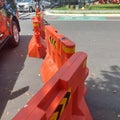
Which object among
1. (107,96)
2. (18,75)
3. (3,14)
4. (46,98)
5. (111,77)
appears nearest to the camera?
(46,98)

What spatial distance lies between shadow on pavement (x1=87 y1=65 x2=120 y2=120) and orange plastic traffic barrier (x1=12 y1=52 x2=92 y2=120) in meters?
Result: 0.98

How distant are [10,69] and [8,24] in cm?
190

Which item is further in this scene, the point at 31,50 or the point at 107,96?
the point at 31,50

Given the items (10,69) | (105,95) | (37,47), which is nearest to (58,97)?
(105,95)

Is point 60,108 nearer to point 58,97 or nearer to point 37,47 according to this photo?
point 58,97

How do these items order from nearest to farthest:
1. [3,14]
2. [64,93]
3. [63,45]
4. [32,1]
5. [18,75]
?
[64,93] → [63,45] → [18,75] → [3,14] → [32,1]

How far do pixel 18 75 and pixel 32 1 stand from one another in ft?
72.8

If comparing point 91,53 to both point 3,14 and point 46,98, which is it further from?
point 46,98

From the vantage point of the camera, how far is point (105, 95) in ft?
15.4

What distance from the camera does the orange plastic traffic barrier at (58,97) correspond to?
6.17ft

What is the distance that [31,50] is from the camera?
24.1ft

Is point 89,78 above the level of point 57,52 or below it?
below

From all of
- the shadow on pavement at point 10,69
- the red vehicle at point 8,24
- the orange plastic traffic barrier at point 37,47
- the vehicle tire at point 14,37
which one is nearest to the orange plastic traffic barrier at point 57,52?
the shadow on pavement at point 10,69

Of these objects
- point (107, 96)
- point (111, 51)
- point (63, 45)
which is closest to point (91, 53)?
point (111, 51)
